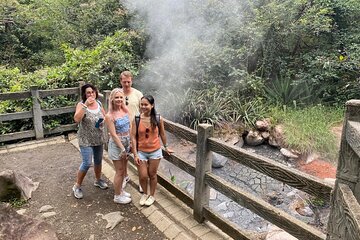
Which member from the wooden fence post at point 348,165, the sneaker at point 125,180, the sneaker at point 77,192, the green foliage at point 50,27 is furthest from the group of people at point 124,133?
the green foliage at point 50,27

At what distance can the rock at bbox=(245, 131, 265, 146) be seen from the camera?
8.02 meters

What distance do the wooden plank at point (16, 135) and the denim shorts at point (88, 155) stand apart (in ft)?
9.13

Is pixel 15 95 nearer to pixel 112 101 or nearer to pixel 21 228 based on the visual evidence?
pixel 112 101

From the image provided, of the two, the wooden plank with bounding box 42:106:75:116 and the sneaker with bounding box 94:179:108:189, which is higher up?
the wooden plank with bounding box 42:106:75:116

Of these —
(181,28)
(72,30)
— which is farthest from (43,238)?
(72,30)

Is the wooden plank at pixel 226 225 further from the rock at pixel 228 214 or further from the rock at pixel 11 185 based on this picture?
the rock at pixel 228 214

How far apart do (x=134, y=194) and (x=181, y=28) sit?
6.41 m

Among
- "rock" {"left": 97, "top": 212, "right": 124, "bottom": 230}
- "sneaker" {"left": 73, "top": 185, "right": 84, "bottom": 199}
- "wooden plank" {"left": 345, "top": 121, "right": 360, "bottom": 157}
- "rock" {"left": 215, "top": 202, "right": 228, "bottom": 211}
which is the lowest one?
"rock" {"left": 215, "top": 202, "right": 228, "bottom": 211}

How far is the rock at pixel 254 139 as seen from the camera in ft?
26.3

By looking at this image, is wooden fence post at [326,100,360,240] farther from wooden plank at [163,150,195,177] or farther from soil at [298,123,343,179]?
soil at [298,123,343,179]

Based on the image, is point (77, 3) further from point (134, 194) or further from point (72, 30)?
point (134, 194)

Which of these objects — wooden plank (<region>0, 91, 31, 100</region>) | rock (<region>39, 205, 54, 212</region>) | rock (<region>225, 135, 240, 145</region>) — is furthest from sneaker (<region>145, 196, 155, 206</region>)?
rock (<region>225, 135, 240, 145</region>)

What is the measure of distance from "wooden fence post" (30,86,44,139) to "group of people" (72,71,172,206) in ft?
8.68

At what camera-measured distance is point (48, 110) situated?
20.3 ft
